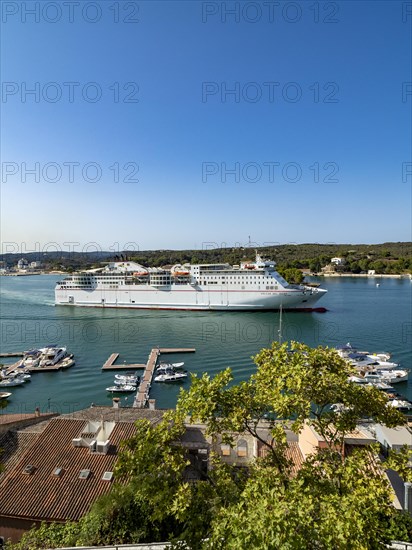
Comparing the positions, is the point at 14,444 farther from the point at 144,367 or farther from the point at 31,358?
the point at 31,358

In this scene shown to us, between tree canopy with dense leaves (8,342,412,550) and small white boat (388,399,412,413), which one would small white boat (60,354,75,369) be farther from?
tree canopy with dense leaves (8,342,412,550)

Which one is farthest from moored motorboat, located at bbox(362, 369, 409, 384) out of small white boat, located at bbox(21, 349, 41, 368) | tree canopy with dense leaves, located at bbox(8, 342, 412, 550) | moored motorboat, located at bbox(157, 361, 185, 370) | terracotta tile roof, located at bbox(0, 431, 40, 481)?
small white boat, located at bbox(21, 349, 41, 368)

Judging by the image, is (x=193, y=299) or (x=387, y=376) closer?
(x=387, y=376)

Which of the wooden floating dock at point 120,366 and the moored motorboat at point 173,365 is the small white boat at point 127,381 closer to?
the moored motorboat at point 173,365

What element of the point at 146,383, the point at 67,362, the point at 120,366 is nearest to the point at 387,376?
the point at 146,383

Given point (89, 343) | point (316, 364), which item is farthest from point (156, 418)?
point (89, 343)

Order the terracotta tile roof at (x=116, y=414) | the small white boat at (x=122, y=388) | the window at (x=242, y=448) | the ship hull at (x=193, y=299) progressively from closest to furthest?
the window at (x=242, y=448) < the terracotta tile roof at (x=116, y=414) < the small white boat at (x=122, y=388) < the ship hull at (x=193, y=299)

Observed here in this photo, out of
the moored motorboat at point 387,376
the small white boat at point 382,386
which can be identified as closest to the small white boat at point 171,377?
the small white boat at point 382,386
